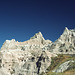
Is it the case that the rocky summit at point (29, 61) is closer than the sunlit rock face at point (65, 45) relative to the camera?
Yes

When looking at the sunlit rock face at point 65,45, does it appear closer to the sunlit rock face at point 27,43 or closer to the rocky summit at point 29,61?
the rocky summit at point 29,61

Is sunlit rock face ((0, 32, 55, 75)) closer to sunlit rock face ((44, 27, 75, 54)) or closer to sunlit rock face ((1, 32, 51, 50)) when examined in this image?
sunlit rock face ((44, 27, 75, 54))

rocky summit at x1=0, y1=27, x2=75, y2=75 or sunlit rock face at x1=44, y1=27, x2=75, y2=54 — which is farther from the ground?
sunlit rock face at x1=44, y1=27, x2=75, y2=54

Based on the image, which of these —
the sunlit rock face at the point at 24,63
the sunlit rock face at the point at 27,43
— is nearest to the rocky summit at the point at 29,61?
the sunlit rock face at the point at 24,63

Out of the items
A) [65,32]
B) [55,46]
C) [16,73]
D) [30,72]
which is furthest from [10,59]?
[65,32]

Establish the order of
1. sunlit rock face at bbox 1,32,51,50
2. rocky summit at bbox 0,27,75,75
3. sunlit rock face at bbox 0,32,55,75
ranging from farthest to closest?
sunlit rock face at bbox 1,32,51,50
sunlit rock face at bbox 0,32,55,75
rocky summit at bbox 0,27,75,75

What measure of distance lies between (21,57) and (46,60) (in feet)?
62.4

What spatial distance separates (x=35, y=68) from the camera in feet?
156

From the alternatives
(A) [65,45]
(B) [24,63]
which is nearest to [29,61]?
(B) [24,63]

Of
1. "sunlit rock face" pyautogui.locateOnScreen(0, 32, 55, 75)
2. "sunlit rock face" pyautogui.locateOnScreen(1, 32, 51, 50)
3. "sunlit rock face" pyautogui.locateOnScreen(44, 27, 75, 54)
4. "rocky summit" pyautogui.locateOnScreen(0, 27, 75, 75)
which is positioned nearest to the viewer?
"rocky summit" pyautogui.locateOnScreen(0, 27, 75, 75)

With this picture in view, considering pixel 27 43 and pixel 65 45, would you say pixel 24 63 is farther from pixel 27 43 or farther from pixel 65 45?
pixel 27 43

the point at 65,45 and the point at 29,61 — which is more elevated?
the point at 65,45

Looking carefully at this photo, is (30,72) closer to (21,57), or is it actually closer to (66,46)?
(21,57)

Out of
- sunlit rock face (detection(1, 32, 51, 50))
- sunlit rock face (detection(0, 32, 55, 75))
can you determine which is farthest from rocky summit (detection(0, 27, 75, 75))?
sunlit rock face (detection(1, 32, 51, 50))
